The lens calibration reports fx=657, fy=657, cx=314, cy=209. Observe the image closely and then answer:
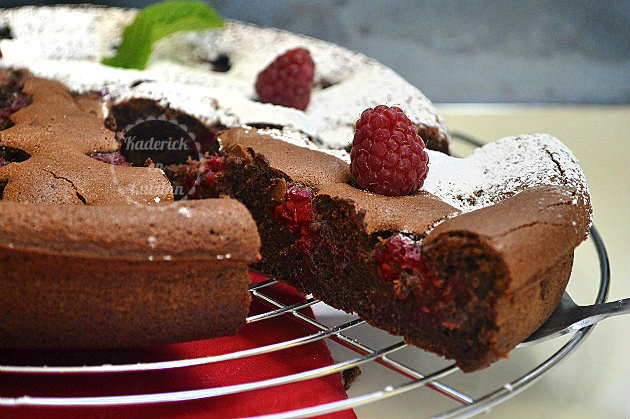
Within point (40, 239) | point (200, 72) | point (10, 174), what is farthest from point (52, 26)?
point (40, 239)

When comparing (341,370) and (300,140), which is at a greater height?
(300,140)

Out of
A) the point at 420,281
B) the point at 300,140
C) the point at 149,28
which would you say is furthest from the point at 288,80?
the point at 420,281

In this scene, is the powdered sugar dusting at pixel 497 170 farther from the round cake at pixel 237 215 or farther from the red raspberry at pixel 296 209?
the red raspberry at pixel 296 209

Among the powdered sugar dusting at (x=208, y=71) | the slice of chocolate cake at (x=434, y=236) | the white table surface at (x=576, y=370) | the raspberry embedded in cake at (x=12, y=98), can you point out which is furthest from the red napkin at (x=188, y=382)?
the raspberry embedded in cake at (x=12, y=98)

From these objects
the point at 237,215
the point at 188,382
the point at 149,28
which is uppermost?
the point at 149,28

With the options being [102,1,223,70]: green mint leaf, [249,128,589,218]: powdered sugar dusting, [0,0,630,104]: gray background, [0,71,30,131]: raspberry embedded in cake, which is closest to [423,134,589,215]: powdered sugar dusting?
[249,128,589,218]: powdered sugar dusting

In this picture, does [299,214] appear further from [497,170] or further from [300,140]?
[497,170]
